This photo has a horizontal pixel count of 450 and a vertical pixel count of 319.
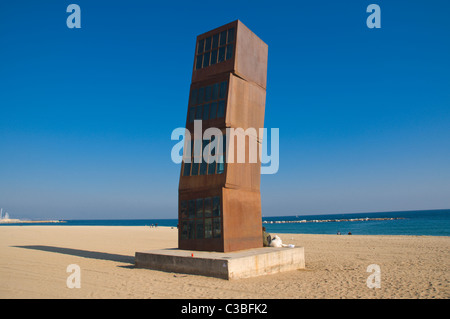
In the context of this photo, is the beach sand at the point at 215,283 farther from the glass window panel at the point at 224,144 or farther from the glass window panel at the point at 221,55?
the glass window panel at the point at 221,55

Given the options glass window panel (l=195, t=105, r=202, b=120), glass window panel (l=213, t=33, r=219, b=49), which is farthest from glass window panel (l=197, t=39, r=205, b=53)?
glass window panel (l=195, t=105, r=202, b=120)

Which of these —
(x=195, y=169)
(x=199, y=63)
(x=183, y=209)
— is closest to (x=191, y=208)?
(x=183, y=209)

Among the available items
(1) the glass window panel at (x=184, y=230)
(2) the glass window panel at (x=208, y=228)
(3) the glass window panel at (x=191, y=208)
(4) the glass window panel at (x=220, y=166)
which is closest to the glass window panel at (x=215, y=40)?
(4) the glass window panel at (x=220, y=166)

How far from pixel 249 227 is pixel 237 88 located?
19.0 ft

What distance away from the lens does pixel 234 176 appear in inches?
514

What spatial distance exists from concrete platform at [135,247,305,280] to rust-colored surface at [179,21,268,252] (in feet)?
2.99

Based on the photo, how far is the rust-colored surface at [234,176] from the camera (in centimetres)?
1270

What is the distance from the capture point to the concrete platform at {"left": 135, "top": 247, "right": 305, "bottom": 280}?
34.5 ft

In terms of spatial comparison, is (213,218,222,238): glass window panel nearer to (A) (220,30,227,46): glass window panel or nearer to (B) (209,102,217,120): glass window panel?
(B) (209,102,217,120): glass window panel

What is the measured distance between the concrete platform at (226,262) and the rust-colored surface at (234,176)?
0.91 metres

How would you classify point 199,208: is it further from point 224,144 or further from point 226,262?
point 226,262

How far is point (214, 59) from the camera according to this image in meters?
14.2
